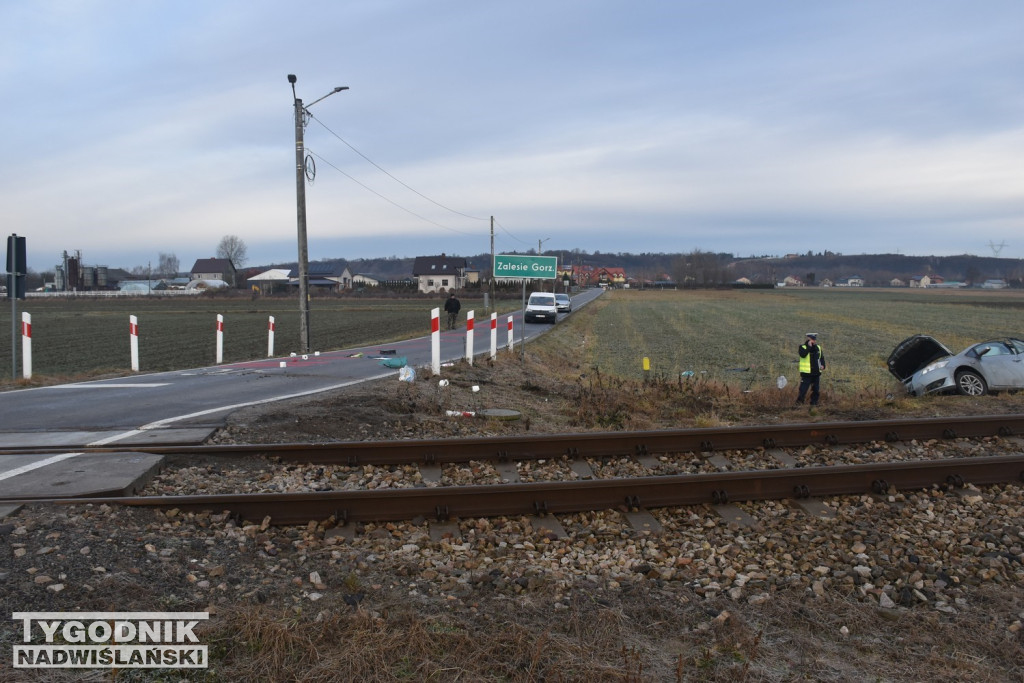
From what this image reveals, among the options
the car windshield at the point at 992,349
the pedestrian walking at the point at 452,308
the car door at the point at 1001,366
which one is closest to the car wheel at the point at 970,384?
the car door at the point at 1001,366

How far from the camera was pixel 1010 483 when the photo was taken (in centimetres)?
745

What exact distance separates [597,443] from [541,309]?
3307cm

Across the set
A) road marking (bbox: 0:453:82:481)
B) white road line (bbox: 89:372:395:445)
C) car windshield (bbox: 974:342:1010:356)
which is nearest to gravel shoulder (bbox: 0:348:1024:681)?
road marking (bbox: 0:453:82:481)

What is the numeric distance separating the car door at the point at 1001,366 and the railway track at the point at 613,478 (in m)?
4.56

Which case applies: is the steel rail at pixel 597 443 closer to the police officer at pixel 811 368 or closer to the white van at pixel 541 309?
the police officer at pixel 811 368

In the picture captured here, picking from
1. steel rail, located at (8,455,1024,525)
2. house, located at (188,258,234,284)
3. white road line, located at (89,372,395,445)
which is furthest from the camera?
house, located at (188,258,234,284)

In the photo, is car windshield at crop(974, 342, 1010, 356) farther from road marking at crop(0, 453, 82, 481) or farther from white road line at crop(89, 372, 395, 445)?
road marking at crop(0, 453, 82, 481)

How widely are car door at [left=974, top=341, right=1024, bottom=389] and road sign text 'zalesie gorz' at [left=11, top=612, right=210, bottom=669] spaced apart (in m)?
14.3

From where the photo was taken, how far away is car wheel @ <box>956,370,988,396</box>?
13.8 meters

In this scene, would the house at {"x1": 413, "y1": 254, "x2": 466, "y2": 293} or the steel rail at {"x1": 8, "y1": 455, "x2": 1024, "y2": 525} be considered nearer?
the steel rail at {"x1": 8, "y1": 455, "x2": 1024, "y2": 525}

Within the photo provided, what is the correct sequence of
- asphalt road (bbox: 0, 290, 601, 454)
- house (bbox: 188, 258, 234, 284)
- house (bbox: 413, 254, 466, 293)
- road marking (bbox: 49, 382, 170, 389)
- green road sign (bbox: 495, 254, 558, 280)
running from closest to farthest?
1. asphalt road (bbox: 0, 290, 601, 454)
2. road marking (bbox: 49, 382, 170, 389)
3. green road sign (bbox: 495, 254, 558, 280)
4. house (bbox: 413, 254, 466, 293)
5. house (bbox: 188, 258, 234, 284)

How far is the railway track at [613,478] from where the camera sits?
6.05m

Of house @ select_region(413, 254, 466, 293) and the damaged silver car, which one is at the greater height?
house @ select_region(413, 254, 466, 293)

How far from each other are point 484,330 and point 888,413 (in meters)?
21.9
